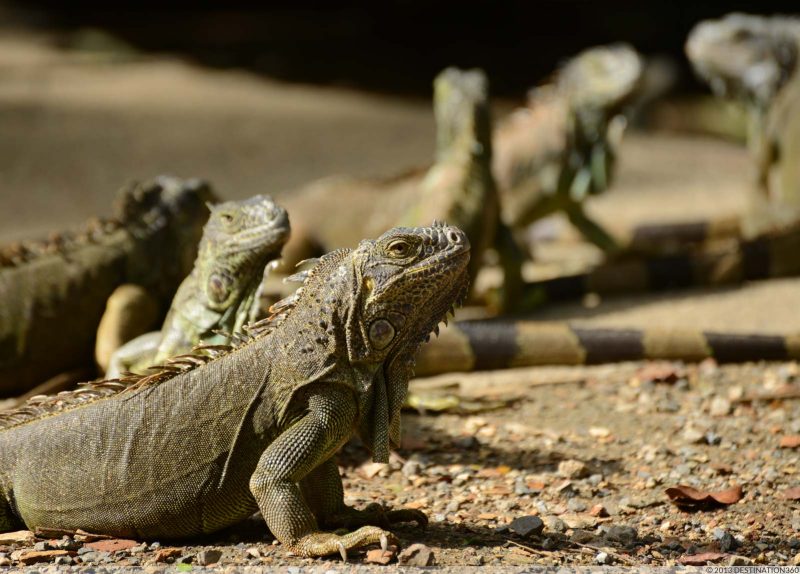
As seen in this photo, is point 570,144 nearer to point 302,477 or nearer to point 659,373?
point 659,373

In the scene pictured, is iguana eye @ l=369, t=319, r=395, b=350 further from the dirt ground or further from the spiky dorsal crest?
the dirt ground

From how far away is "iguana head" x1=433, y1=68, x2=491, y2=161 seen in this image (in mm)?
7344

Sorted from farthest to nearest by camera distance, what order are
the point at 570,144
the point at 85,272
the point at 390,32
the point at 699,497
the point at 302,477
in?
the point at 390,32 → the point at 570,144 → the point at 85,272 → the point at 699,497 → the point at 302,477

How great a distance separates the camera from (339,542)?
3.14 metres

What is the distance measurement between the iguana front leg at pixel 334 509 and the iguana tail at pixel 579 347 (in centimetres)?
214

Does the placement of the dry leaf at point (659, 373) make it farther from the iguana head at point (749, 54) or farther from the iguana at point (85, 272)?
the iguana head at point (749, 54)

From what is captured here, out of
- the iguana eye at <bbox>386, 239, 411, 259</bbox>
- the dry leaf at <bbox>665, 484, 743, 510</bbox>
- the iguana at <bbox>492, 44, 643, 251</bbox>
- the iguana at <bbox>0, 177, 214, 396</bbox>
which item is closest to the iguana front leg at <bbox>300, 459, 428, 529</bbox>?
the iguana eye at <bbox>386, 239, 411, 259</bbox>

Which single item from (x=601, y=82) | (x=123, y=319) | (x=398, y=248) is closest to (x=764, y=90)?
(x=601, y=82)

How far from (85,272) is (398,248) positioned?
2929 millimetres

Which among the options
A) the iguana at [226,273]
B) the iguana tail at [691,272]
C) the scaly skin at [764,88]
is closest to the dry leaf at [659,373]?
the iguana tail at [691,272]

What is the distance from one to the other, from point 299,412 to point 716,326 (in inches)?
156

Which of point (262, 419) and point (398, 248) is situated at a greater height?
point (398, 248)

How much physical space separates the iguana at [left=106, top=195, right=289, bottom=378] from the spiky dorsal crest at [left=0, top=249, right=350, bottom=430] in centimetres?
77

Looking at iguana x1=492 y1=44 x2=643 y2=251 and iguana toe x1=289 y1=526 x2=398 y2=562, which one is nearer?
iguana toe x1=289 y1=526 x2=398 y2=562
